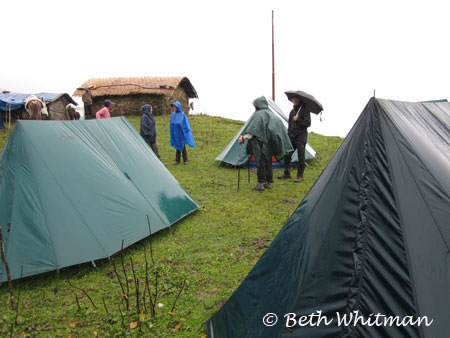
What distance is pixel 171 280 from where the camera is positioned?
383cm

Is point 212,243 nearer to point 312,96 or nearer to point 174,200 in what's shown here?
point 174,200

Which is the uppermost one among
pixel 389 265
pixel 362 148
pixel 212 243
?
pixel 362 148

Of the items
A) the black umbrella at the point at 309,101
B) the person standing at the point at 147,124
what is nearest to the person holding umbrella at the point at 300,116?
the black umbrella at the point at 309,101

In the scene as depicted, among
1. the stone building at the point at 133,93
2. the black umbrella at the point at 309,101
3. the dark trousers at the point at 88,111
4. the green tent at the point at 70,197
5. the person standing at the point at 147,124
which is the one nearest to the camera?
the green tent at the point at 70,197

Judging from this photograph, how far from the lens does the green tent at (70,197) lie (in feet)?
12.5

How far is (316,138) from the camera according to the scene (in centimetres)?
1452

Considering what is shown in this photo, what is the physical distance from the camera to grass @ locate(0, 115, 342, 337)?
10.3 ft

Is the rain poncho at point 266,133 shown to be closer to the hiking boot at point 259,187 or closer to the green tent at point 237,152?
the hiking boot at point 259,187

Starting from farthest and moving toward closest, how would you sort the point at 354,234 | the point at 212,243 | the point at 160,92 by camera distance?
the point at 160,92, the point at 212,243, the point at 354,234

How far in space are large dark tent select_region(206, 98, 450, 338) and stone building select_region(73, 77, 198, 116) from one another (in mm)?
20278

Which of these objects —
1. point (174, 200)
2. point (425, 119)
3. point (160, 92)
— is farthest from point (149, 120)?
point (160, 92)

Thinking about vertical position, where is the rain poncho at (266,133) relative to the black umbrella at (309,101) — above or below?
below

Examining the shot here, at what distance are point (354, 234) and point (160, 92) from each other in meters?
20.8

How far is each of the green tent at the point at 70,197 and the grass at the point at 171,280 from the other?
27cm
